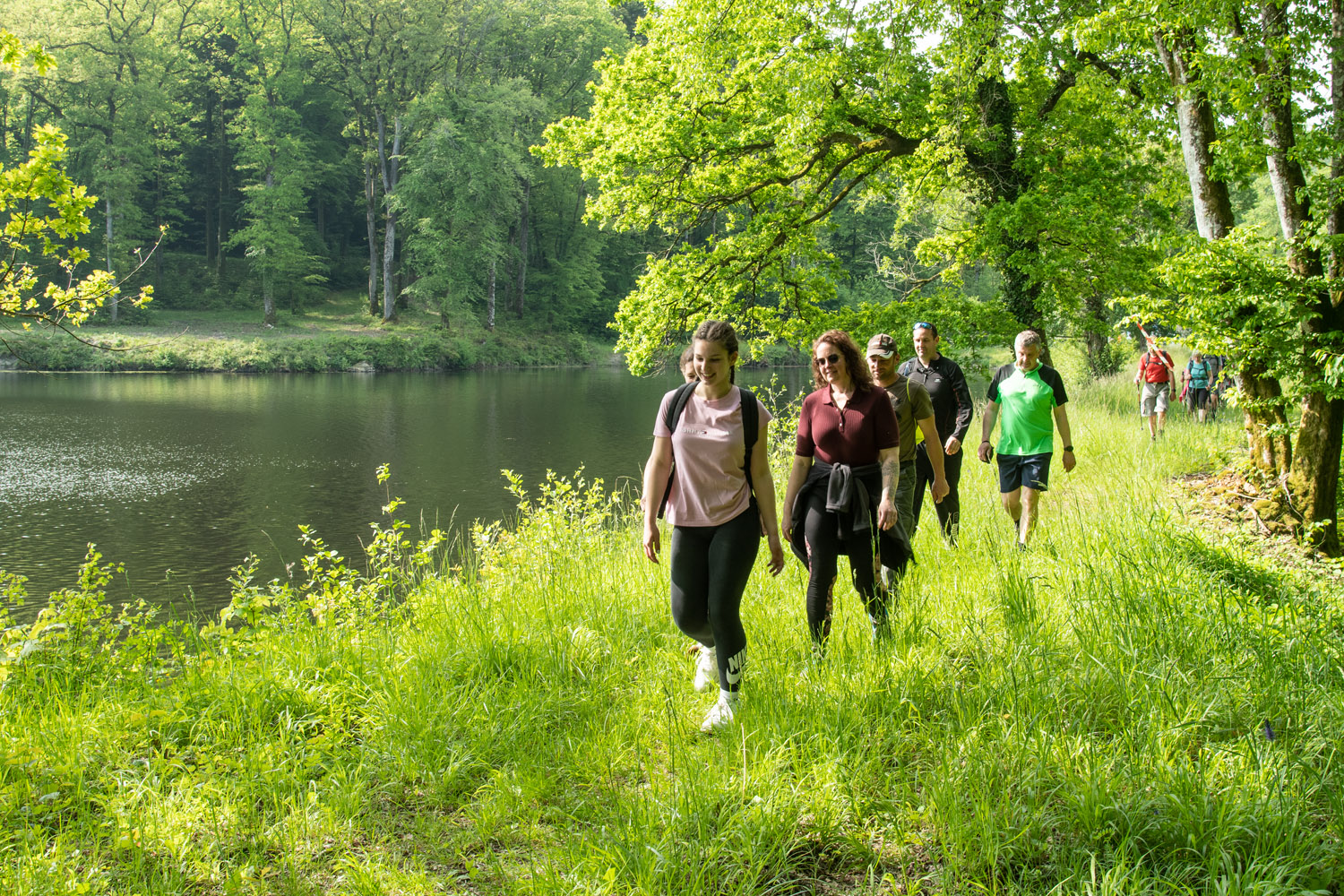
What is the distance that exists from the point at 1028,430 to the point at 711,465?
3.53 m

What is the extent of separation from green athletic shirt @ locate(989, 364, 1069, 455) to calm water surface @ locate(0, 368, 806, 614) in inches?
248

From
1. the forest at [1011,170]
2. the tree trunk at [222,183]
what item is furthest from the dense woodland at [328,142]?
the forest at [1011,170]

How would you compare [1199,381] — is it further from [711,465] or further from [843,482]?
[711,465]

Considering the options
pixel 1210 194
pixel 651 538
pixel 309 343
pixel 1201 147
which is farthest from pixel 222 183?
pixel 651 538

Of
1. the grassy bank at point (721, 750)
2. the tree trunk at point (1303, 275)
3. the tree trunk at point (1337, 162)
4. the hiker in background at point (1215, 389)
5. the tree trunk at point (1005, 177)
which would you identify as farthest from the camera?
the hiker in background at point (1215, 389)

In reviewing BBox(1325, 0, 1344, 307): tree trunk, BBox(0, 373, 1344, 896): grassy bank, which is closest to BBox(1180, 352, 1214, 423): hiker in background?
BBox(1325, 0, 1344, 307): tree trunk

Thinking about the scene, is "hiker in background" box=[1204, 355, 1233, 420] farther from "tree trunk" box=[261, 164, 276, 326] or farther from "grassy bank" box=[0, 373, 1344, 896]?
"tree trunk" box=[261, 164, 276, 326]

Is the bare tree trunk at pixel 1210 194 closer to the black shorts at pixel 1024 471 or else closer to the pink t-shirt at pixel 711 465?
the black shorts at pixel 1024 471

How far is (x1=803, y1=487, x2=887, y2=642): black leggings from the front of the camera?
401 cm

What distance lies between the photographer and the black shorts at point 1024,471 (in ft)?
20.0

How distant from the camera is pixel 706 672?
12.8ft

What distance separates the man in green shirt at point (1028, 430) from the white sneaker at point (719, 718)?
3369mm

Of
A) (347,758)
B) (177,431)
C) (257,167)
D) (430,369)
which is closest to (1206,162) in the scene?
(347,758)

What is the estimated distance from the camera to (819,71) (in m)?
10.9
